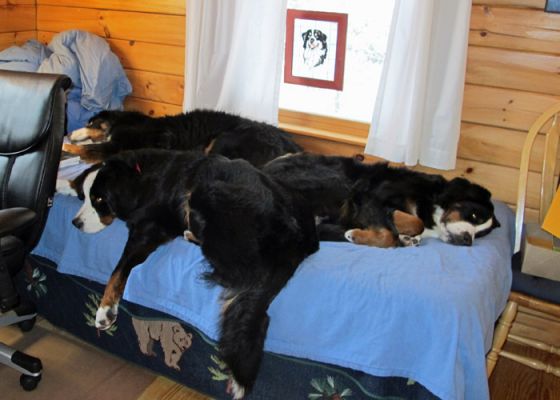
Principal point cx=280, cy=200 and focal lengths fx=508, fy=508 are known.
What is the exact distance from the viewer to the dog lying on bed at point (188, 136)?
94.0 inches

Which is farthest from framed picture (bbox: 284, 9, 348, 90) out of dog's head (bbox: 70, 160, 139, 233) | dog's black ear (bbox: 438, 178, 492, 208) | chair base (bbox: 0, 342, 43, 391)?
chair base (bbox: 0, 342, 43, 391)

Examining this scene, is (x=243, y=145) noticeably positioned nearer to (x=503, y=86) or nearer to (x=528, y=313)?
(x=503, y=86)

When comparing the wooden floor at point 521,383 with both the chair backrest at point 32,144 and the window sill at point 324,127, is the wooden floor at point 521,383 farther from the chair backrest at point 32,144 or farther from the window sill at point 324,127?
the chair backrest at point 32,144

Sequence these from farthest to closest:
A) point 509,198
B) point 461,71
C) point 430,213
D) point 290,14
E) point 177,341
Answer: point 290,14, point 509,198, point 461,71, point 430,213, point 177,341

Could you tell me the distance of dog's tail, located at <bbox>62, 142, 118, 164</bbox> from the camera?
237 cm

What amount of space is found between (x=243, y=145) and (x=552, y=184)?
1350mm

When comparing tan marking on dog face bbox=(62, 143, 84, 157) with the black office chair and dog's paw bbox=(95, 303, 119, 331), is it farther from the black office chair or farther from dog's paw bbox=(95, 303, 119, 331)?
dog's paw bbox=(95, 303, 119, 331)

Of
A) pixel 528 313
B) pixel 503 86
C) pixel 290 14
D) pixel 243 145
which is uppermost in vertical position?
pixel 290 14

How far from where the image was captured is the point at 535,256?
1830 mm

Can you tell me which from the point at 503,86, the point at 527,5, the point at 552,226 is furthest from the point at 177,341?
the point at 527,5

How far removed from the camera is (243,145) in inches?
94.7

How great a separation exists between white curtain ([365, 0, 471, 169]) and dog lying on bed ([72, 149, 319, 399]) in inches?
27.8

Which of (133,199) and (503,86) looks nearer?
(133,199)

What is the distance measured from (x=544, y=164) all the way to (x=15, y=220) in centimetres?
195
